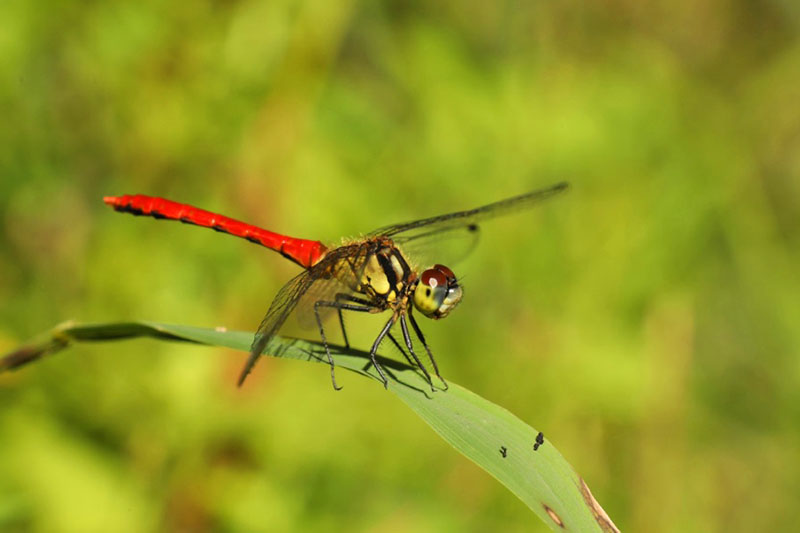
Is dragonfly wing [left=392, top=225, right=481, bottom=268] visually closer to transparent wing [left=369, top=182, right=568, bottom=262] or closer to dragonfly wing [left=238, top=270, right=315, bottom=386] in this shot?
transparent wing [left=369, top=182, right=568, bottom=262]

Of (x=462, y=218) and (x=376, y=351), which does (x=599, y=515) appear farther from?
(x=462, y=218)

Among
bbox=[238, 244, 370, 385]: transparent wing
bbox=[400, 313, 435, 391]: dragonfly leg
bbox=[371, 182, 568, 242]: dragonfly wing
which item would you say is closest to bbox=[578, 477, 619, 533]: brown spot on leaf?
bbox=[400, 313, 435, 391]: dragonfly leg

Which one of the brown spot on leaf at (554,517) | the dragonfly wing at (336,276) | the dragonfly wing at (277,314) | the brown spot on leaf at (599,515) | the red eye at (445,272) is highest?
the red eye at (445,272)

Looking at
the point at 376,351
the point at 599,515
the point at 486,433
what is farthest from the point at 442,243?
the point at 599,515

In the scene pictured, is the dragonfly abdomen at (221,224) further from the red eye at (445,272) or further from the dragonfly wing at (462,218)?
the red eye at (445,272)

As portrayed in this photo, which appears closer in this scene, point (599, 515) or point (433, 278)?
point (599, 515)

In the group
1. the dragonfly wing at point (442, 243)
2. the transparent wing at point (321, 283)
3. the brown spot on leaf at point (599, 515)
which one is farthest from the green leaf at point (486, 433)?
the dragonfly wing at point (442, 243)

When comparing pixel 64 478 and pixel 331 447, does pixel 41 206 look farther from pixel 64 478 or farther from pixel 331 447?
pixel 331 447

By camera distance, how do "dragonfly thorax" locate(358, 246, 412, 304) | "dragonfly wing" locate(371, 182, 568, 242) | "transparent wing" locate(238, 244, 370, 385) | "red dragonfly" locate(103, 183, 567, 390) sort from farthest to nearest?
"dragonfly wing" locate(371, 182, 568, 242) < "dragonfly thorax" locate(358, 246, 412, 304) < "red dragonfly" locate(103, 183, 567, 390) < "transparent wing" locate(238, 244, 370, 385)
